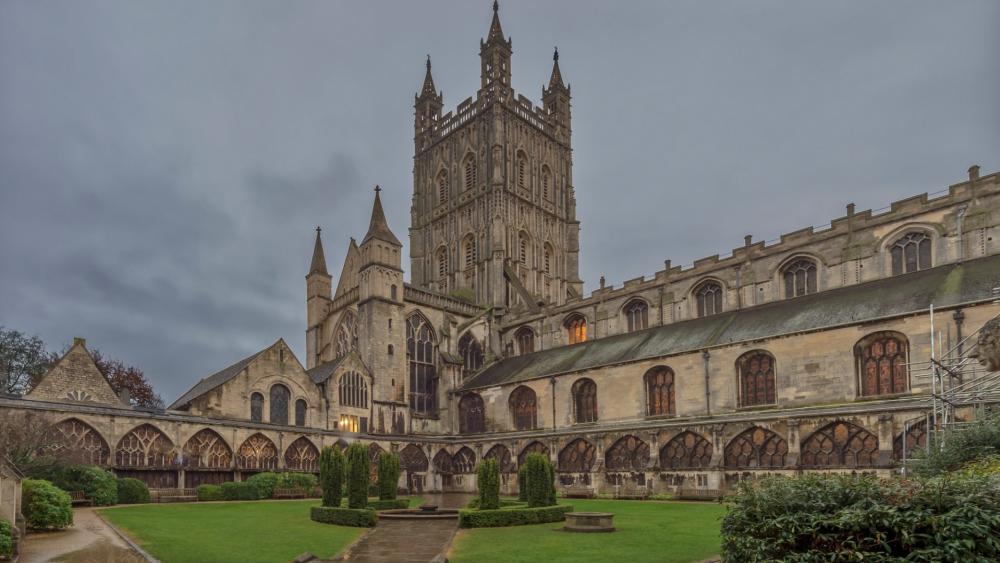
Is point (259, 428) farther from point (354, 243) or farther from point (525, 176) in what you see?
point (525, 176)

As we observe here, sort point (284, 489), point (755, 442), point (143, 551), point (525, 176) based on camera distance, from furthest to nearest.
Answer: point (525, 176)
point (284, 489)
point (755, 442)
point (143, 551)

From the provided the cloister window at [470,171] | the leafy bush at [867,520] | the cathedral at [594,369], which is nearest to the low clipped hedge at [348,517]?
the cathedral at [594,369]

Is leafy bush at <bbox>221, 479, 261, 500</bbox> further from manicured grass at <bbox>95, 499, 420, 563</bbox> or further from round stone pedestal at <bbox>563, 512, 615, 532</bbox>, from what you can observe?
round stone pedestal at <bbox>563, 512, 615, 532</bbox>

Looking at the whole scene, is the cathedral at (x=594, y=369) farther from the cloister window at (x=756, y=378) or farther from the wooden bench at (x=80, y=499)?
the wooden bench at (x=80, y=499)

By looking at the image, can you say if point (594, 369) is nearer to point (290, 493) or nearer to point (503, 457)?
point (503, 457)

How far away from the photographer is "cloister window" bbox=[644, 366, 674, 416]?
129ft

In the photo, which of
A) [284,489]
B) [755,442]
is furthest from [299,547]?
[755,442]

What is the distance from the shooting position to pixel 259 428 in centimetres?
3922

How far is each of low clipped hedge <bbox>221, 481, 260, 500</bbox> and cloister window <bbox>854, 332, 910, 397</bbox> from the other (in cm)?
2814

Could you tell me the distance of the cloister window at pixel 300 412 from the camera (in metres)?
43.8

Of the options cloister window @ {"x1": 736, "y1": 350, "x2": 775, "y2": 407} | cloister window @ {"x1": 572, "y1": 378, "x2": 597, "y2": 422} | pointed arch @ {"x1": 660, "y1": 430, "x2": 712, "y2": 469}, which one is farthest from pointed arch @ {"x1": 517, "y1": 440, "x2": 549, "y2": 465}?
cloister window @ {"x1": 736, "y1": 350, "x2": 775, "y2": 407}

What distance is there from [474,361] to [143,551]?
134 feet

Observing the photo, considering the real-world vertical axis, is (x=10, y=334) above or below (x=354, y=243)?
below

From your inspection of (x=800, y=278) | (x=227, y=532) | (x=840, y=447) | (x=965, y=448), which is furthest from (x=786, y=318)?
(x=227, y=532)
